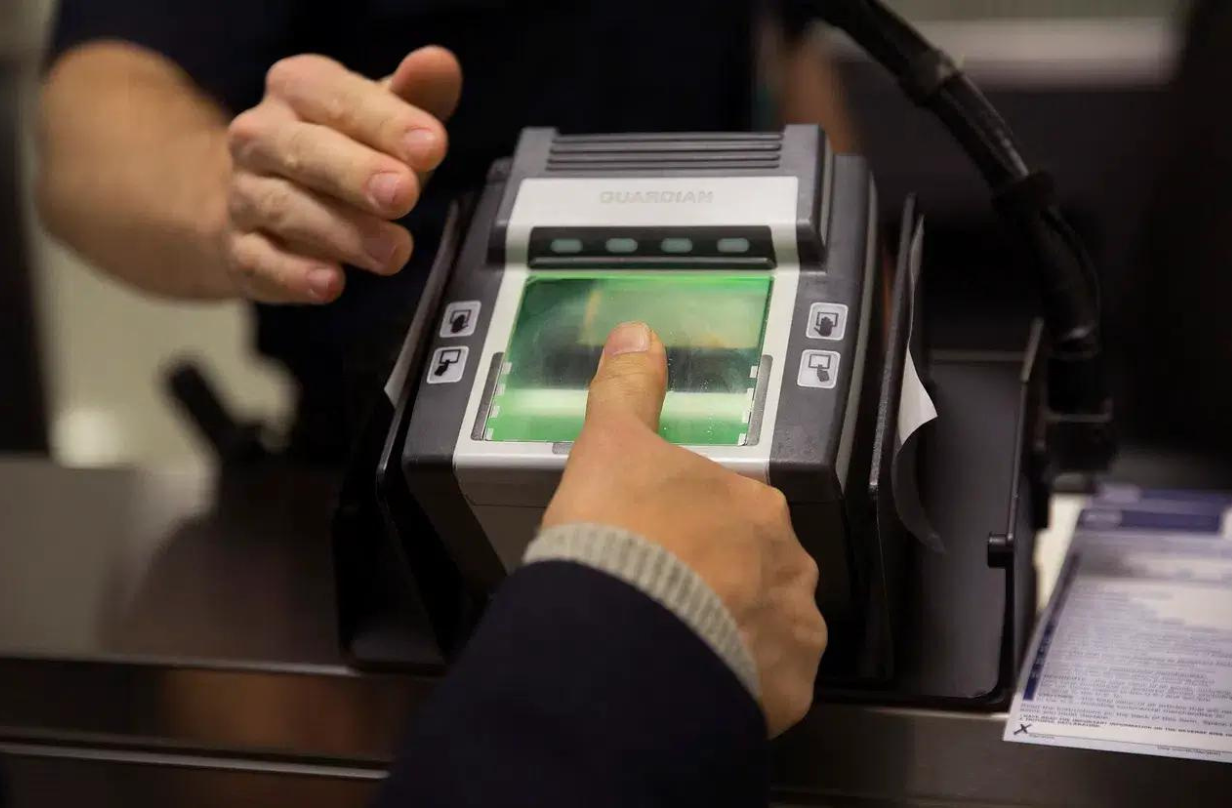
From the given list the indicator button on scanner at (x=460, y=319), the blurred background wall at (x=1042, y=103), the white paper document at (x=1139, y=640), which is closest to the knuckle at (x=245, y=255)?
the indicator button on scanner at (x=460, y=319)

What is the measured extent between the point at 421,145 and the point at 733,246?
14cm

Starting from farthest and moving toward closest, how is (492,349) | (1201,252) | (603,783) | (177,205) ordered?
1. (1201,252)
2. (177,205)
3. (492,349)
4. (603,783)

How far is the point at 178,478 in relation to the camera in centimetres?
76

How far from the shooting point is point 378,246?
22.0 inches

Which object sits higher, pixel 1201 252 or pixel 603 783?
pixel 603 783

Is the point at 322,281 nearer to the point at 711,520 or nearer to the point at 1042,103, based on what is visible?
the point at 711,520

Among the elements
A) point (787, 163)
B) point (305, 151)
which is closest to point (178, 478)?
point (305, 151)

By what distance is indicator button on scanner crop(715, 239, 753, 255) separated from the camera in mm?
513

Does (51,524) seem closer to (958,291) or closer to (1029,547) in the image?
(1029,547)

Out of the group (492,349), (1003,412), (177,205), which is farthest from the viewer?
(177,205)

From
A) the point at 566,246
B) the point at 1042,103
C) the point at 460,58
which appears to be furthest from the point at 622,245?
the point at 1042,103

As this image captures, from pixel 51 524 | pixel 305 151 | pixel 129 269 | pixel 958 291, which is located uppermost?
pixel 305 151

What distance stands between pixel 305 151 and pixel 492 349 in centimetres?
13

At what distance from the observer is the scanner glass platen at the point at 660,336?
1.56ft
